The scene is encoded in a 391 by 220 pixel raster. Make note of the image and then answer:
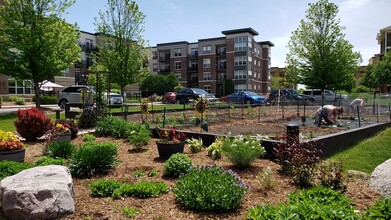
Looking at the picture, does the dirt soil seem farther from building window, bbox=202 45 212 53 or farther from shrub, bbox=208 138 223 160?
building window, bbox=202 45 212 53

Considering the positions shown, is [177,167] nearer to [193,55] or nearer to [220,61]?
[220,61]

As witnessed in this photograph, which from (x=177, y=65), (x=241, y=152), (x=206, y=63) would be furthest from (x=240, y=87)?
(x=241, y=152)

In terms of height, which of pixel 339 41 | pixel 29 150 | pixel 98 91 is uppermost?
pixel 339 41

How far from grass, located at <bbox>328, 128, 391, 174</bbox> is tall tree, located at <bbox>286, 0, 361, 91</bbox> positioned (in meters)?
20.1

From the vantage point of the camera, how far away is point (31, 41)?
18.9 metres

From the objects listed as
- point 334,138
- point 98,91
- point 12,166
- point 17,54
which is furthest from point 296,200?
point 17,54

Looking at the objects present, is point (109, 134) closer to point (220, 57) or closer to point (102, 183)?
point (102, 183)

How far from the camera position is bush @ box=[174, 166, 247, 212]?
4145 millimetres

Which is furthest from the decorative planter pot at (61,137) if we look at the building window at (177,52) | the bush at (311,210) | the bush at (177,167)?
the building window at (177,52)

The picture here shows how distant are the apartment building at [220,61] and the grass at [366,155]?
4820cm

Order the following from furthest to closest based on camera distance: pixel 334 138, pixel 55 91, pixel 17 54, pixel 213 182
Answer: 1. pixel 55 91
2. pixel 17 54
3. pixel 334 138
4. pixel 213 182

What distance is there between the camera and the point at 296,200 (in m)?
3.79

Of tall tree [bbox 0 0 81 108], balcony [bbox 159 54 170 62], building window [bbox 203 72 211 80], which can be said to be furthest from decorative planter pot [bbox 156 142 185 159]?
balcony [bbox 159 54 170 62]

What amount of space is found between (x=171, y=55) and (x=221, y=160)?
2582 inches
